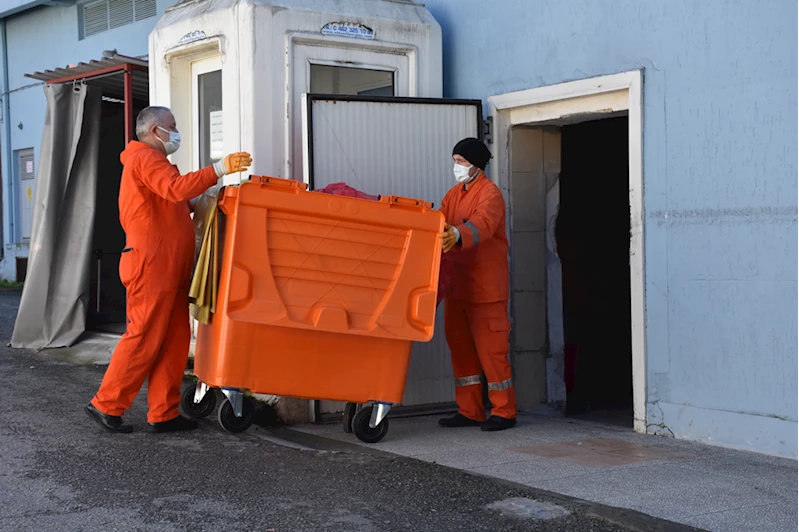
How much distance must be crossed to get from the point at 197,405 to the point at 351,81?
2246 mm

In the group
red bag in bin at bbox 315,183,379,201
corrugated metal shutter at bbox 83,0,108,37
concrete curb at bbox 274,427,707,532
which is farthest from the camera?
corrugated metal shutter at bbox 83,0,108,37

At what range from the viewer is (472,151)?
6.07 m

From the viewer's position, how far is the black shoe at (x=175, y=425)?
18.9ft

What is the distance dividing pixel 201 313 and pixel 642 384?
2430 millimetres

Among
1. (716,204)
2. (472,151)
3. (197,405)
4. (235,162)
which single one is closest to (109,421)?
(197,405)

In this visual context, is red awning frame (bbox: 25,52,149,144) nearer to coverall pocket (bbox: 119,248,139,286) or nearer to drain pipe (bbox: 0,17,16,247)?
coverall pocket (bbox: 119,248,139,286)

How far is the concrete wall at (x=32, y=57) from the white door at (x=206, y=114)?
6.56m

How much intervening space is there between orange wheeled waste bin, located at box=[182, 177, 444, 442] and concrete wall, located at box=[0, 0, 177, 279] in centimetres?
898

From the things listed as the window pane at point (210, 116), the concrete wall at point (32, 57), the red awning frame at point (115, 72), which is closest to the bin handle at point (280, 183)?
the window pane at point (210, 116)

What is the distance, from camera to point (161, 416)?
5.77 metres

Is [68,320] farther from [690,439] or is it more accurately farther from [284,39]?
[690,439]

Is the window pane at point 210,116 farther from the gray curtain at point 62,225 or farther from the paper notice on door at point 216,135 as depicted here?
the gray curtain at point 62,225

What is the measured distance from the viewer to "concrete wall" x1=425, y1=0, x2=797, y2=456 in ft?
17.1

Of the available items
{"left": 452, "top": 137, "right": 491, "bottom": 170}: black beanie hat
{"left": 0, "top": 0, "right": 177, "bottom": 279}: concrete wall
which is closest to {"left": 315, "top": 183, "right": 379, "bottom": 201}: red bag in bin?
{"left": 452, "top": 137, "right": 491, "bottom": 170}: black beanie hat
